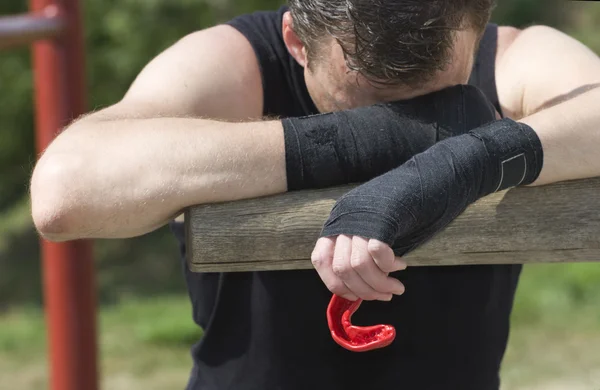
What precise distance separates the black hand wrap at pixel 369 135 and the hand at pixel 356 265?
14 cm

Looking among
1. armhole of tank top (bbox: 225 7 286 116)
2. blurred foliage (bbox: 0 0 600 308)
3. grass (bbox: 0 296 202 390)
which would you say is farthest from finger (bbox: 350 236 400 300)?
blurred foliage (bbox: 0 0 600 308)

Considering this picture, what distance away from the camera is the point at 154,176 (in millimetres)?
1200

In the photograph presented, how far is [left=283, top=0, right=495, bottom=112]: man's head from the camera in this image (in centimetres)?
122

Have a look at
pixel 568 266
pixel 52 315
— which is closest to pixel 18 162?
pixel 568 266

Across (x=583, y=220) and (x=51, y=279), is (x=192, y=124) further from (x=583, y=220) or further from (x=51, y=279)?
(x=51, y=279)

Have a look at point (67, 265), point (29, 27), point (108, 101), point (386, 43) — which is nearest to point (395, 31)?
point (386, 43)

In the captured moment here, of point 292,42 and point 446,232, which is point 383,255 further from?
point 292,42

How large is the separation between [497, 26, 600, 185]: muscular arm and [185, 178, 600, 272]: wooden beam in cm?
5

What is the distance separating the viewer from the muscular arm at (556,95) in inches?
47.3

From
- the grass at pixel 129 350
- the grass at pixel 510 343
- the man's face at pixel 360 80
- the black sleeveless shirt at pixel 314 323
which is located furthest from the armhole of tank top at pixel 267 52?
the grass at pixel 129 350

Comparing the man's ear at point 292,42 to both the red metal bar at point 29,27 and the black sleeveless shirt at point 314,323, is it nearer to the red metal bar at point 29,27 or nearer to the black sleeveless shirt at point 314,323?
the black sleeveless shirt at point 314,323

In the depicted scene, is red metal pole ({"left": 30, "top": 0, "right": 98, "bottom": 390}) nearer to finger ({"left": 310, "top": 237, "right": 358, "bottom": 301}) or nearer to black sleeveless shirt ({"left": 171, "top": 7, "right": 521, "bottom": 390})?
black sleeveless shirt ({"left": 171, "top": 7, "right": 521, "bottom": 390})

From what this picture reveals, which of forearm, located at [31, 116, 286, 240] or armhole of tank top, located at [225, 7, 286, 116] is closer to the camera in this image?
forearm, located at [31, 116, 286, 240]

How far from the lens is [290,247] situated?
1.17m
